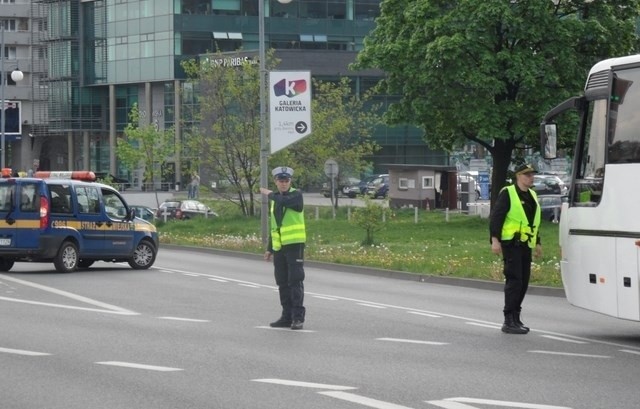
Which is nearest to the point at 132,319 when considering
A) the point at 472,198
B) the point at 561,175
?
the point at 472,198

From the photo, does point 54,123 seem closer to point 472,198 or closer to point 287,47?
point 287,47

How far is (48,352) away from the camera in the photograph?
45.7 ft

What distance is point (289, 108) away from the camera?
120 ft

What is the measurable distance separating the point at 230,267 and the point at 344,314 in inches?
560

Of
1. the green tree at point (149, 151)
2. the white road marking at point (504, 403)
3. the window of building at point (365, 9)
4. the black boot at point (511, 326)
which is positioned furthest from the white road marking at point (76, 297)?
the window of building at point (365, 9)

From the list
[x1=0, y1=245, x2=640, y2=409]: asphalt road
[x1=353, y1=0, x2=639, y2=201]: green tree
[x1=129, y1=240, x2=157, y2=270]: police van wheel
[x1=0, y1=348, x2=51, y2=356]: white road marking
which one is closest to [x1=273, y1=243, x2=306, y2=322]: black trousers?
[x1=0, y1=245, x2=640, y2=409]: asphalt road

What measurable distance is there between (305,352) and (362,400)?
140 inches

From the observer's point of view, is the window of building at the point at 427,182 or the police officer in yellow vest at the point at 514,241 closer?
the police officer in yellow vest at the point at 514,241

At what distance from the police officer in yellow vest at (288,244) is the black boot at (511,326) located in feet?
7.61

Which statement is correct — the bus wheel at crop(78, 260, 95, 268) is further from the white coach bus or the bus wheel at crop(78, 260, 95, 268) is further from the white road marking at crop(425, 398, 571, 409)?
the white road marking at crop(425, 398, 571, 409)

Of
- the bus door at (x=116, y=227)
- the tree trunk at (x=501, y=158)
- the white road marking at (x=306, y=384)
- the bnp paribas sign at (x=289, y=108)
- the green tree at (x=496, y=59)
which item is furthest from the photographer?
the tree trunk at (x=501, y=158)

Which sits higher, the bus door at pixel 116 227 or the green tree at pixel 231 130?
the green tree at pixel 231 130

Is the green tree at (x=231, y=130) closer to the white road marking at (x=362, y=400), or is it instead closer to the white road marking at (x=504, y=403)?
the white road marking at (x=362, y=400)

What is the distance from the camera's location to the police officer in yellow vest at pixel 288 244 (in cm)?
1648
